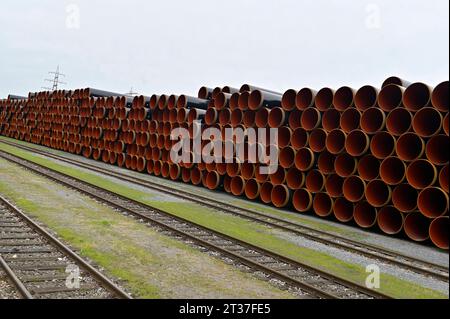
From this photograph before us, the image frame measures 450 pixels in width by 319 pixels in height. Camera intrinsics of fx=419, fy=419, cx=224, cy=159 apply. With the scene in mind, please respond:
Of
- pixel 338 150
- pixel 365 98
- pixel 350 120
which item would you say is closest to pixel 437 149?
A: pixel 365 98

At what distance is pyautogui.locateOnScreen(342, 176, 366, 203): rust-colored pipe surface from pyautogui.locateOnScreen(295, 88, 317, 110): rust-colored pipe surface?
3433 mm

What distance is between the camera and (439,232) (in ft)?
37.8

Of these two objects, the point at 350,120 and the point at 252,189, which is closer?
the point at 350,120

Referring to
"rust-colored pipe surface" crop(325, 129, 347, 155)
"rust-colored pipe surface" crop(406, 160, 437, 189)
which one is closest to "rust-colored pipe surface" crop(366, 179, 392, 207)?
"rust-colored pipe surface" crop(406, 160, 437, 189)

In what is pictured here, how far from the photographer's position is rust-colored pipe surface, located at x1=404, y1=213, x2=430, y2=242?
Answer: 1225 centimetres

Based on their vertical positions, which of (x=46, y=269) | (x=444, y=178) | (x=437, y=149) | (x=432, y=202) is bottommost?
(x=46, y=269)

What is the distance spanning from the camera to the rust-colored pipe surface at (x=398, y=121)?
1295cm

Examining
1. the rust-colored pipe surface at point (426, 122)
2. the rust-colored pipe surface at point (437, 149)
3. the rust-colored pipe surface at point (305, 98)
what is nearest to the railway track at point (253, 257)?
the rust-colored pipe surface at point (437, 149)

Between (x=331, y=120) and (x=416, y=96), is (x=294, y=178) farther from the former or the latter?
(x=416, y=96)

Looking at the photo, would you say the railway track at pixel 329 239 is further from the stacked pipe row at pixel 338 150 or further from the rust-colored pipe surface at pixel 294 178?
the rust-colored pipe surface at pixel 294 178

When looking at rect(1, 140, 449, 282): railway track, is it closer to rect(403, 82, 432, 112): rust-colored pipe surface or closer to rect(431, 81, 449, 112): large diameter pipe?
rect(431, 81, 449, 112): large diameter pipe

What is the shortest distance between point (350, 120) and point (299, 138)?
232cm

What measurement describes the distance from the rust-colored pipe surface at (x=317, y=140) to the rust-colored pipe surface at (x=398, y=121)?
2.78 meters
